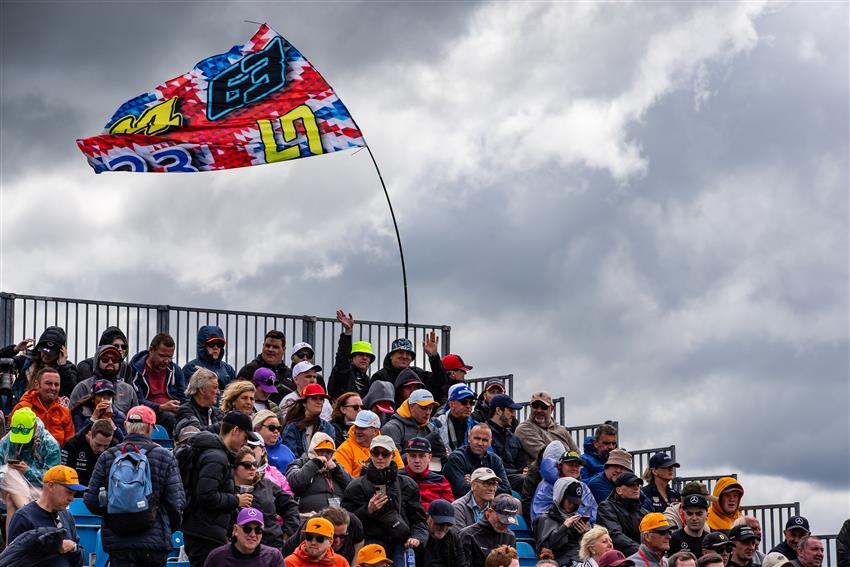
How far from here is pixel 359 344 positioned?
71.9ft

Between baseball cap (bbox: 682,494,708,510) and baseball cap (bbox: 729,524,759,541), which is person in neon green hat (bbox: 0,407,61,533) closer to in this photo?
baseball cap (bbox: 682,494,708,510)

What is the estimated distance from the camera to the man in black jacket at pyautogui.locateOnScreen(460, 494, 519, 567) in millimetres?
16812

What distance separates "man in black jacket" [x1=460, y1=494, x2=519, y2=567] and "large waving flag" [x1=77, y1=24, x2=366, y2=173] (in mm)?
8097

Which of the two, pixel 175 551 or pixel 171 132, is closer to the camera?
pixel 175 551

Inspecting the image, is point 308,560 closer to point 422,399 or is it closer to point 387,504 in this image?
point 387,504

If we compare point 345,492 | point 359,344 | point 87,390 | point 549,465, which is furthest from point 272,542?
point 359,344

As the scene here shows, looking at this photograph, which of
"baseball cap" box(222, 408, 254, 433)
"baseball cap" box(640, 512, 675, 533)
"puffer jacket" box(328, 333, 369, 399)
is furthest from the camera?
"puffer jacket" box(328, 333, 369, 399)

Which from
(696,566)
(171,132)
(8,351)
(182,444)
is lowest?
(696,566)

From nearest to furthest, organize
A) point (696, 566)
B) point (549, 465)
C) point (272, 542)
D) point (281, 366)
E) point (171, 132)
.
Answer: point (272, 542) → point (696, 566) → point (549, 465) → point (281, 366) → point (171, 132)

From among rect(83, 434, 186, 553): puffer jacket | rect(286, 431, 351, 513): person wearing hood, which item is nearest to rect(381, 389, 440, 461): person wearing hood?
rect(286, 431, 351, 513): person wearing hood

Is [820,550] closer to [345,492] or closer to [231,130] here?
[345,492]

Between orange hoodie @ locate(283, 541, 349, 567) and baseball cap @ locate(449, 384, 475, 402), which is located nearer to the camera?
orange hoodie @ locate(283, 541, 349, 567)

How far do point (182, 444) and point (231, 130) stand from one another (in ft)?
26.4

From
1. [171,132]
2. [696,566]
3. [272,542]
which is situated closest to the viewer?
[272,542]
